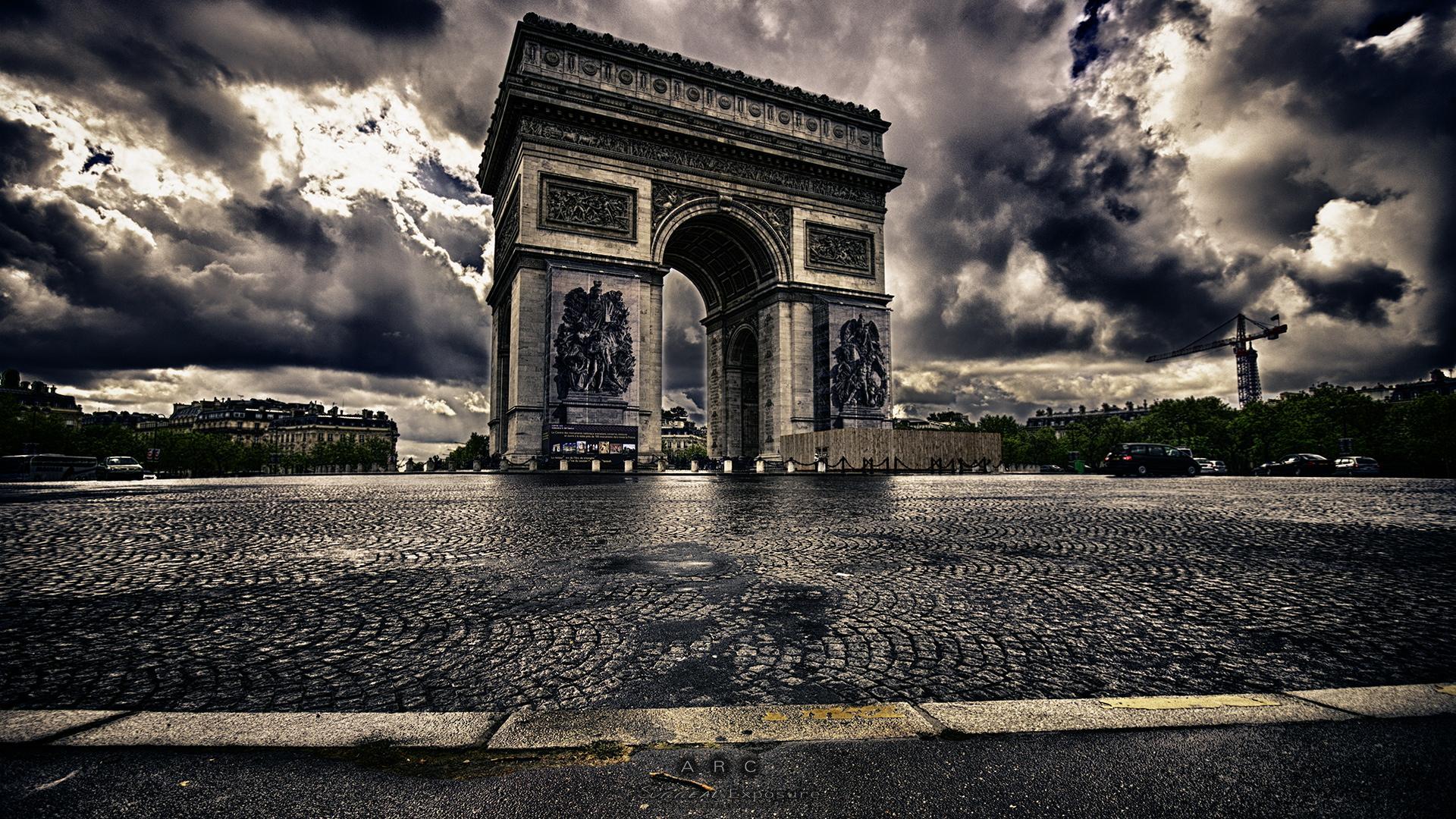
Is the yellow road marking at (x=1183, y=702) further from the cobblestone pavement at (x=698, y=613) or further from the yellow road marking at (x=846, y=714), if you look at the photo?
the yellow road marking at (x=846, y=714)

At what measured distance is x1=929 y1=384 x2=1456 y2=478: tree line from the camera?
4366 cm

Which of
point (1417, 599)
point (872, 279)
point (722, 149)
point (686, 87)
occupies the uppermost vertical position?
point (686, 87)

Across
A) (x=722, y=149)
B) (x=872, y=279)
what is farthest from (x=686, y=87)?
(x=872, y=279)

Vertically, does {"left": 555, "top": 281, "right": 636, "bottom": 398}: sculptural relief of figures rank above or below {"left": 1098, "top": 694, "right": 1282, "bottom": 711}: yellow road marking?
above

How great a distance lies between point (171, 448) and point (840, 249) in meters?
71.2

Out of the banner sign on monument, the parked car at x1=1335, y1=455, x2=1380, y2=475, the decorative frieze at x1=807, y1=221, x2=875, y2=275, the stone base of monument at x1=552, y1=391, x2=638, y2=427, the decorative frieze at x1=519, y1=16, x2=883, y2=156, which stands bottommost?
the parked car at x1=1335, y1=455, x2=1380, y2=475

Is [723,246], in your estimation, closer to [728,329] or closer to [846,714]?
[728,329]

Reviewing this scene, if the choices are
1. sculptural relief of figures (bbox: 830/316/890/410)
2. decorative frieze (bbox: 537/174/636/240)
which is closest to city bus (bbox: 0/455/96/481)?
decorative frieze (bbox: 537/174/636/240)

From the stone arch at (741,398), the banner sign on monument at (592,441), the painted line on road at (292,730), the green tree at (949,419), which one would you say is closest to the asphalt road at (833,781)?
the painted line on road at (292,730)

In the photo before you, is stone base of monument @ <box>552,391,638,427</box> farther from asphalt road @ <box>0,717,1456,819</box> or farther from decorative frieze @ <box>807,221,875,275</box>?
asphalt road @ <box>0,717,1456,819</box>

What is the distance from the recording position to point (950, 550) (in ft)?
16.1

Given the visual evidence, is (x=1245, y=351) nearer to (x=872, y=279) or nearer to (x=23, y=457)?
(x=872, y=279)

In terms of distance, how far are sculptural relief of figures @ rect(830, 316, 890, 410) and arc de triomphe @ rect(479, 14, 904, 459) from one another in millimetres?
76

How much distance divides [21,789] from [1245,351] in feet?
524
